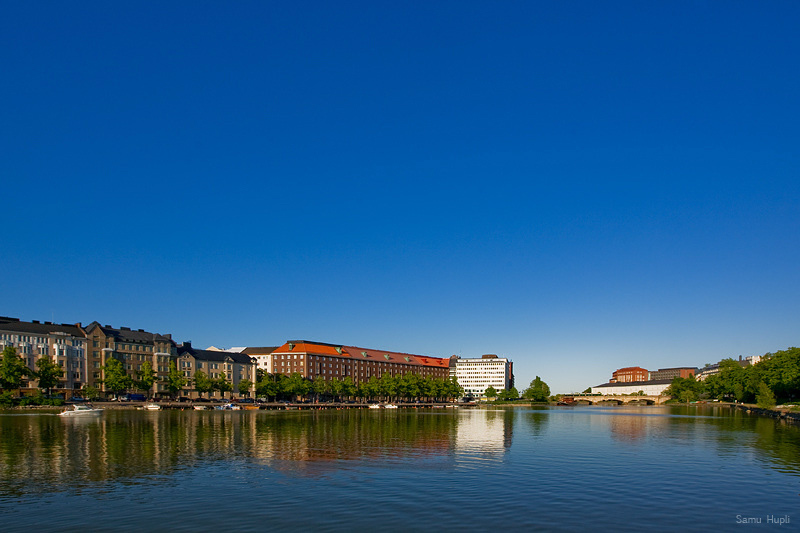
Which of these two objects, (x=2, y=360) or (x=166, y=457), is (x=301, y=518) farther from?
(x=2, y=360)

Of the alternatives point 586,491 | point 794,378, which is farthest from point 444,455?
point 794,378

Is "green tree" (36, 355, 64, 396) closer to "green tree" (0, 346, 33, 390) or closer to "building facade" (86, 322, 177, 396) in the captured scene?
"green tree" (0, 346, 33, 390)

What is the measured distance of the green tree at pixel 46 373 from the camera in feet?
461

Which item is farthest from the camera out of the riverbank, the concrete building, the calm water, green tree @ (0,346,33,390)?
the concrete building

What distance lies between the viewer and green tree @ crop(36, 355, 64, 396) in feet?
461

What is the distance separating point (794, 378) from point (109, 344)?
177 meters

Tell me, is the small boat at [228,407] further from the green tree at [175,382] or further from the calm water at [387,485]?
the calm water at [387,485]

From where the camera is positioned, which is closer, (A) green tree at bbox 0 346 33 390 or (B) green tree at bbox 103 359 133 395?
(A) green tree at bbox 0 346 33 390

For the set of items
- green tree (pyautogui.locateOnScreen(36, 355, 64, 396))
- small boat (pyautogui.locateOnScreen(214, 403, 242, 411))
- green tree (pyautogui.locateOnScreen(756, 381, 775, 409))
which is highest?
green tree (pyautogui.locateOnScreen(36, 355, 64, 396))

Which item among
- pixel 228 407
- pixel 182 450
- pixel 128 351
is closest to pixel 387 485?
pixel 182 450

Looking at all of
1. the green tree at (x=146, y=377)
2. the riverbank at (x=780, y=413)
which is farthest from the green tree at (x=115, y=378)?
the riverbank at (x=780, y=413)

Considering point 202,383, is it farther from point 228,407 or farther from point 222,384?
point 228,407

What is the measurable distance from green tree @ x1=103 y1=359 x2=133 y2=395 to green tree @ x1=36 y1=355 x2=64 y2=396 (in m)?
15.0

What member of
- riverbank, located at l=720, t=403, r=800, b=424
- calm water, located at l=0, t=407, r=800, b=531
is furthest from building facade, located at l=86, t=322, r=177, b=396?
riverbank, located at l=720, t=403, r=800, b=424
